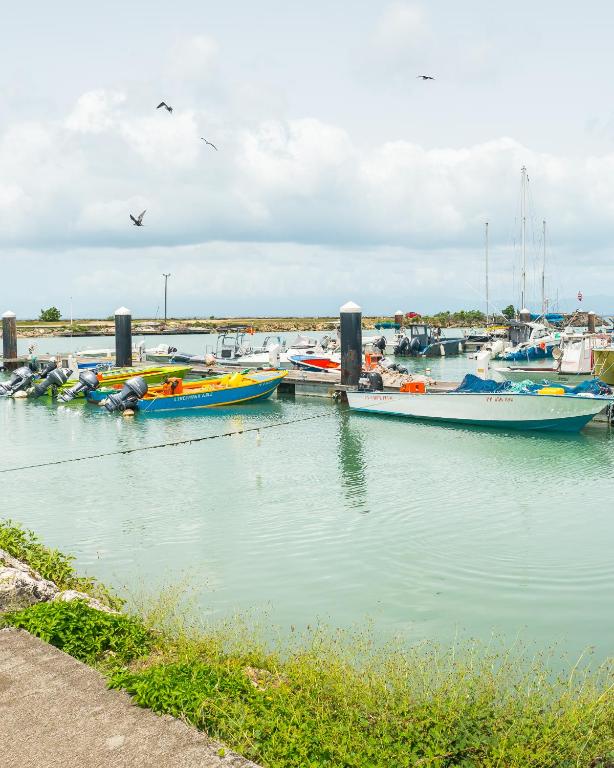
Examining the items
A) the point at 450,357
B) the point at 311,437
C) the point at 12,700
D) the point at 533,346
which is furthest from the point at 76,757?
the point at 450,357

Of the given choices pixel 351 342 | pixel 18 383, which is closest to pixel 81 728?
pixel 351 342

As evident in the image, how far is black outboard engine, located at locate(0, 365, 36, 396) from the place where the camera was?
134 feet

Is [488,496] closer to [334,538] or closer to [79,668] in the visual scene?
[334,538]

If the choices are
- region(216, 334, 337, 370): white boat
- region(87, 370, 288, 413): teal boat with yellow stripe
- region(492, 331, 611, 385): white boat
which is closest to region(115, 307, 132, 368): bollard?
region(216, 334, 337, 370): white boat

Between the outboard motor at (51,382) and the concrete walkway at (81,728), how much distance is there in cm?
3494

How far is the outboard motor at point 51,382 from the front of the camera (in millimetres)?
39750

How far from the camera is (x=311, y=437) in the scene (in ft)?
87.8

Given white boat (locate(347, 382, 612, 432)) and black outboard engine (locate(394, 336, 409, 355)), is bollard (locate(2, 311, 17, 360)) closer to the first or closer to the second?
white boat (locate(347, 382, 612, 432))

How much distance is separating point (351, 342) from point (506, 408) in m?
9.72

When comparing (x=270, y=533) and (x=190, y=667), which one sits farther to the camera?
(x=270, y=533)

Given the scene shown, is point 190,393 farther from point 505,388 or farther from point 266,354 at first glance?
point 266,354

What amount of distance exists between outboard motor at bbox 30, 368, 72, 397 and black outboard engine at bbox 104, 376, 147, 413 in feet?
24.0

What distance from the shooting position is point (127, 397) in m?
33.3

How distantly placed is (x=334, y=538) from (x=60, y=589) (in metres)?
6.09
